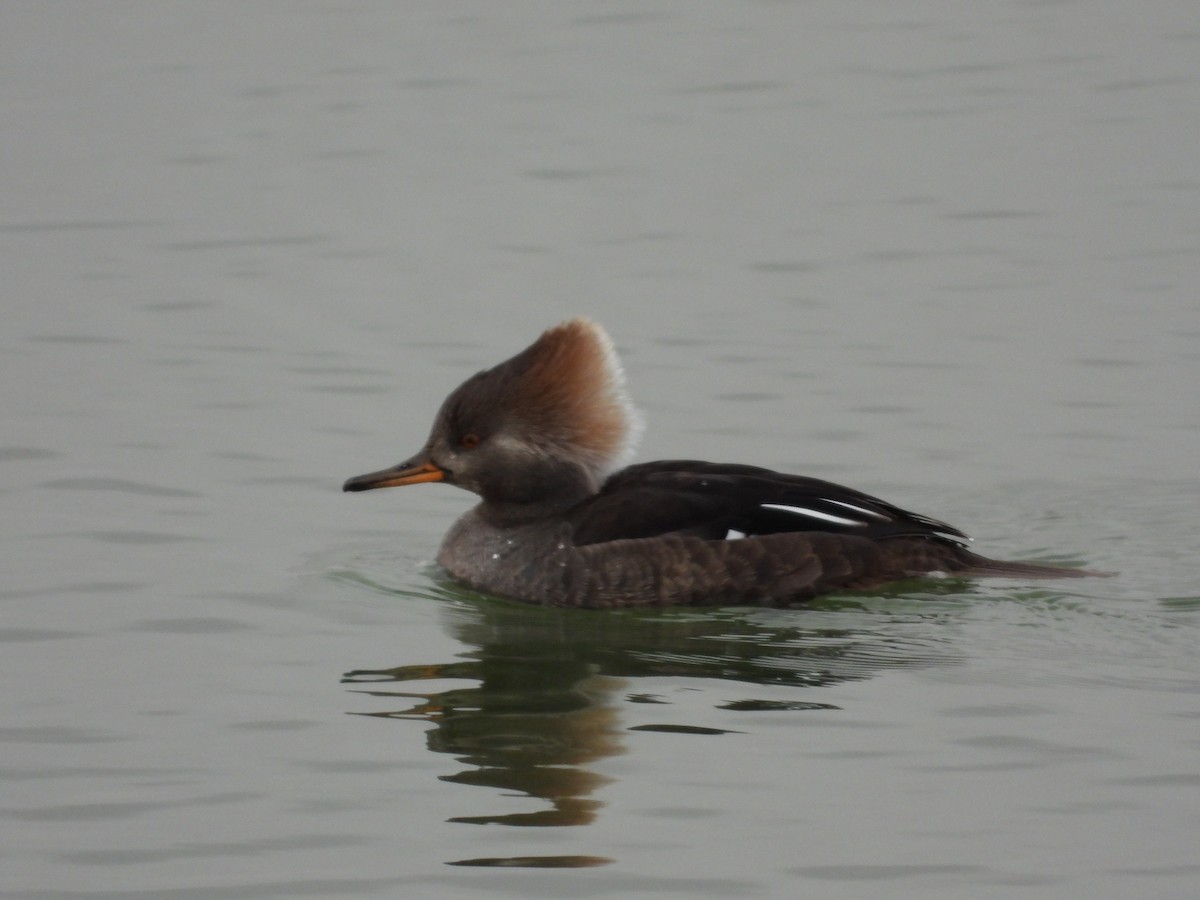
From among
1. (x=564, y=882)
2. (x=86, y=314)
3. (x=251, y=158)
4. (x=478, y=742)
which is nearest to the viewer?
(x=564, y=882)

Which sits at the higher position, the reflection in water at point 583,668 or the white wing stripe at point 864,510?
the white wing stripe at point 864,510

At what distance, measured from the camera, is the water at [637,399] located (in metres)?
7.07

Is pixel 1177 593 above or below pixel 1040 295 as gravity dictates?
below

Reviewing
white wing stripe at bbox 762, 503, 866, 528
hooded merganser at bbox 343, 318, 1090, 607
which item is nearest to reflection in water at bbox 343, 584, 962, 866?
hooded merganser at bbox 343, 318, 1090, 607

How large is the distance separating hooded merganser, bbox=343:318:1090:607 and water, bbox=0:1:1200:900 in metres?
0.18

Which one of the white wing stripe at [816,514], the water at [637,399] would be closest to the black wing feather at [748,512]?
the white wing stripe at [816,514]

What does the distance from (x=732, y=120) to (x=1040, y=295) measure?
477 centimetres

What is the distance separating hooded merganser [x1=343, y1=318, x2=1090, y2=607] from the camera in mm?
9586

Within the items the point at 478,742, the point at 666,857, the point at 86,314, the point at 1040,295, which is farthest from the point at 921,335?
the point at 666,857

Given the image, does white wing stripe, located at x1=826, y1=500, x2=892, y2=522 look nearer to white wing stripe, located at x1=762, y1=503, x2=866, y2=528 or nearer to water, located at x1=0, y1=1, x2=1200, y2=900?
white wing stripe, located at x1=762, y1=503, x2=866, y2=528

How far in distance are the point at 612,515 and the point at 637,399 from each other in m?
3.09

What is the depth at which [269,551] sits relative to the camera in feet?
34.3

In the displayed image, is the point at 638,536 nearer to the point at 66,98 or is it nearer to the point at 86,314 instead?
the point at 86,314

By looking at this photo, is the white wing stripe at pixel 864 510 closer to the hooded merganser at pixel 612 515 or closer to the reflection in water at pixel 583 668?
the hooded merganser at pixel 612 515
